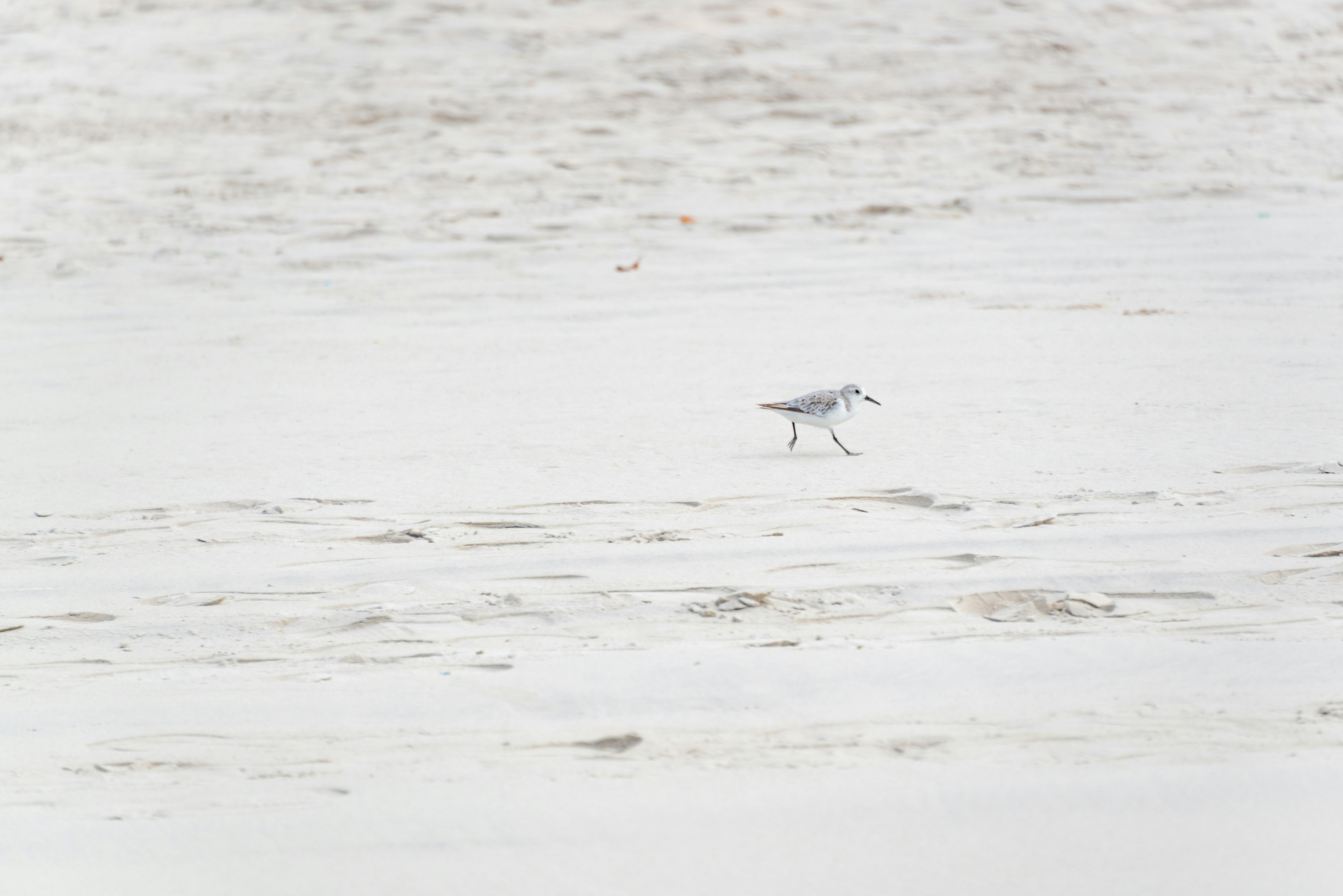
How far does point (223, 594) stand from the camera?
3318 mm

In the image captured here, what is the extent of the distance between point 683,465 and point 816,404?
0.52 meters

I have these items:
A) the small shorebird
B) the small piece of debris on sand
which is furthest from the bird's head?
the small piece of debris on sand

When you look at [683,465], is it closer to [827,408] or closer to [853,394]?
[827,408]

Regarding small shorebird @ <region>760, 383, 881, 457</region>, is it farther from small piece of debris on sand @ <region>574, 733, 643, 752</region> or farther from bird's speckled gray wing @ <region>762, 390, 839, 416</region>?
small piece of debris on sand @ <region>574, 733, 643, 752</region>

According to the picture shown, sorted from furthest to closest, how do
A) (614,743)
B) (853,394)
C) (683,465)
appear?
(853,394), (683,465), (614,743)

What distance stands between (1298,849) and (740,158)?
23.2 ft

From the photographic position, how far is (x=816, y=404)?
14.6ft

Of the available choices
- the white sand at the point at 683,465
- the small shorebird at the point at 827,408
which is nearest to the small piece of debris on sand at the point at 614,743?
the white sand at the point at 683,465

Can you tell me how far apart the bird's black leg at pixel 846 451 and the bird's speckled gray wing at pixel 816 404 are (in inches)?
3.7

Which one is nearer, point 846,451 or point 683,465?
point 683,465

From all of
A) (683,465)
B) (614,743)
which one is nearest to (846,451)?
(683,465)

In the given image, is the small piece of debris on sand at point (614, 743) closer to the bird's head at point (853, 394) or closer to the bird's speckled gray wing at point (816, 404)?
the bird's speckled gray wing at point (816, 404)

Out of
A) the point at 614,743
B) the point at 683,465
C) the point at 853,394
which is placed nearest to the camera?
the point at 614,743

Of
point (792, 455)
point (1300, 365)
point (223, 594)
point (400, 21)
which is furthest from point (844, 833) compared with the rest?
point (400, 21)
